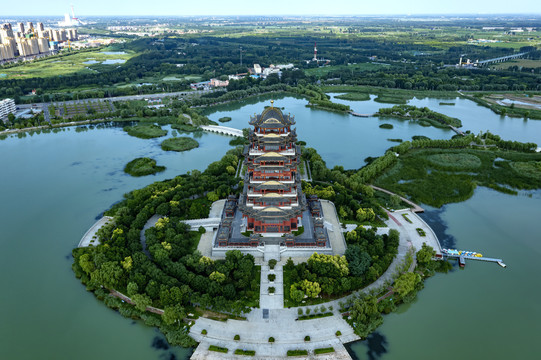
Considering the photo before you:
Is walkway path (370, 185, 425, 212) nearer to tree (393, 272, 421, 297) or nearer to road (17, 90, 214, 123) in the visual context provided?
tree (393, 272, 421, 297)

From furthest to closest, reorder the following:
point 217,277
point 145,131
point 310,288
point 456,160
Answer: point 145,131 < point 456,160 < point 217,277 < point 310,288

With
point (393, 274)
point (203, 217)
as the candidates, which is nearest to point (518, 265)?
point (393, 274)

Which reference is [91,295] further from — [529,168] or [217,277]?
[529,168]

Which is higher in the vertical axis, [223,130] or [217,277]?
[223,130]

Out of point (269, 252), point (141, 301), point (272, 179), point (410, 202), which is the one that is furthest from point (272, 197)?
point (410, 202)

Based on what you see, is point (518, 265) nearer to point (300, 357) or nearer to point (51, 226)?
point (300, 357)
